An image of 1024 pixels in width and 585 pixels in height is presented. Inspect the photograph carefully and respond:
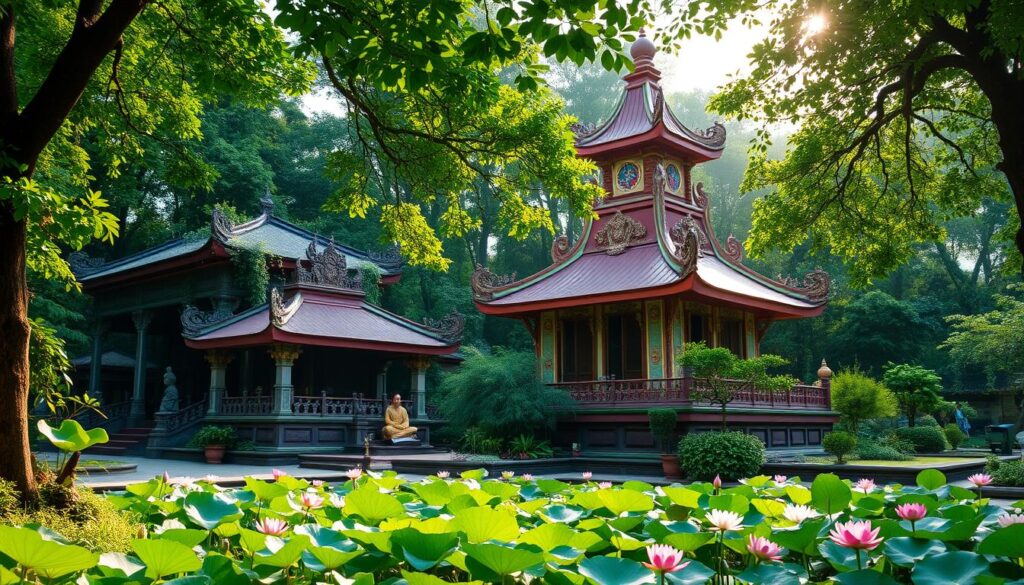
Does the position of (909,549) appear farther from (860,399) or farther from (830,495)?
(860,399)

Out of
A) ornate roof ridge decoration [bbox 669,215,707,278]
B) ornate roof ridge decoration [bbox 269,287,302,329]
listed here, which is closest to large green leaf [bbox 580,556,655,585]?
ornate roof ridge decoration [bbox 669,215,707,278]

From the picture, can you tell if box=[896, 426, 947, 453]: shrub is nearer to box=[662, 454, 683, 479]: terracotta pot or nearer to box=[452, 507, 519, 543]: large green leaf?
box=[662, 454, 683, 479]: terracotta pot

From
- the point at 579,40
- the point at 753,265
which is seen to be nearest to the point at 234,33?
the point at 579,40

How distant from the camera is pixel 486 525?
2.78 m

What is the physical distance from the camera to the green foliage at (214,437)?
66.5 ft

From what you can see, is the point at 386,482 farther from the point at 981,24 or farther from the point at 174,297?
the point at 174,297

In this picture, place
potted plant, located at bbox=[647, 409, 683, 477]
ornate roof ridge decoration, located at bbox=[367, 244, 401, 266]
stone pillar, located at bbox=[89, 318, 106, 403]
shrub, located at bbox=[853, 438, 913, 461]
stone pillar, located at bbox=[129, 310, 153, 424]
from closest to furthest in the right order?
potted plant, located at bbox=[647, 409, 683, 477]
shrub, located at bbox=[853, 438, 913, 461]
stone pillar, located at bbox=[129, 310, 153, 424]
stone pillar, located at bbox=[89, 318, 106, 403]
ornate roof ridge decoration, located at bbox=[367, 244, 401, 266]

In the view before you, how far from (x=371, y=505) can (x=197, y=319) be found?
20334 millimetres

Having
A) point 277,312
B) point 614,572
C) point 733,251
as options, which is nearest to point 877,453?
point 733,251

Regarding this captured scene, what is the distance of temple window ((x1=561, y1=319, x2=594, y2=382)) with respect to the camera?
2170cm

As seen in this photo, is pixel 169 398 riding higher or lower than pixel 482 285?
lower

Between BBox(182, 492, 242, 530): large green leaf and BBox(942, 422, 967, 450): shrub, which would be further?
BBox(942, 422, 967, 450): shrub

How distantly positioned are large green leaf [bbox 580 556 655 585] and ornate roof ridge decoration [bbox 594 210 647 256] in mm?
20028

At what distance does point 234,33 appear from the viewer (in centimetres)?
833
